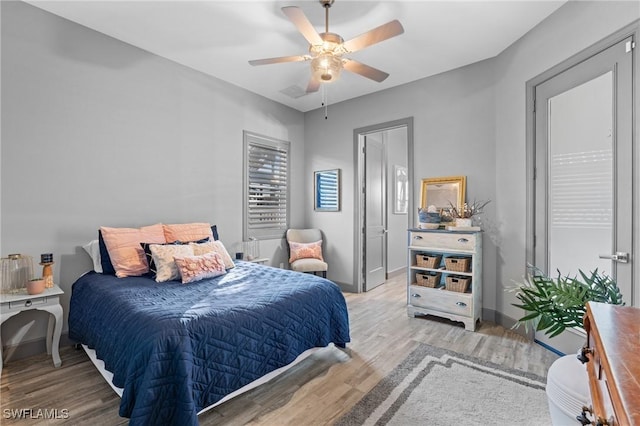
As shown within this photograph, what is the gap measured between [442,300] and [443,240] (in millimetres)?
665

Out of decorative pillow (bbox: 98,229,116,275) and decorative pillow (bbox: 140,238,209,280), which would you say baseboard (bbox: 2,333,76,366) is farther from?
decorative pillow (bbox: 140,238,209,280)

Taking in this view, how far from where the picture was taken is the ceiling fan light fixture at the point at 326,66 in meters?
2.42

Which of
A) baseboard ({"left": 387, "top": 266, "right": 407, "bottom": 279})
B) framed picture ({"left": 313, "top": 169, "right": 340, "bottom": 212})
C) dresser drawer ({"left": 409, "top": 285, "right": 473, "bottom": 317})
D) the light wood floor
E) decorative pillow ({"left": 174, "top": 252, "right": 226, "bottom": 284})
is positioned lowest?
the light wood floor

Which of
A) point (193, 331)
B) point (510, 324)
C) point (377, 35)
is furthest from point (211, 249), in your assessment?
point (510, 324)

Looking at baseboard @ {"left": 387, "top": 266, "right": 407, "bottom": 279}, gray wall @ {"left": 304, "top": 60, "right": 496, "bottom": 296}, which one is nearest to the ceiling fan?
gray wall @ {"left": 304, "top": 60, "right": 496, "bottom": 296}

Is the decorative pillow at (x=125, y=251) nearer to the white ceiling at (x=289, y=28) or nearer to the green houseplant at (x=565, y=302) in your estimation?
the white ceiling at (x=289, y=28)

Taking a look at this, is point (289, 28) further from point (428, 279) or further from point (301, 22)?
point (428, 279)

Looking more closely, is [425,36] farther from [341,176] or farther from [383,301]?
[383,301]

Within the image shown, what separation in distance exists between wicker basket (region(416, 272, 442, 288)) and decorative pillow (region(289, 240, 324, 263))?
63.6 inches

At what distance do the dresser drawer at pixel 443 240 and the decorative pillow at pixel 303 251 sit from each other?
5.26 ft

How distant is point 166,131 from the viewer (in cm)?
349

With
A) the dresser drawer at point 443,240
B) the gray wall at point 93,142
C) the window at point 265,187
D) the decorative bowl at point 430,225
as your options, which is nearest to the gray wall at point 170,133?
the gray wall at point 93,142

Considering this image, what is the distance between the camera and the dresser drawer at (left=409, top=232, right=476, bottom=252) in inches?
129

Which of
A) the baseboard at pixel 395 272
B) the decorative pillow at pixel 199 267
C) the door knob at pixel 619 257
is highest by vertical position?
the door knob at pixel 619 257
